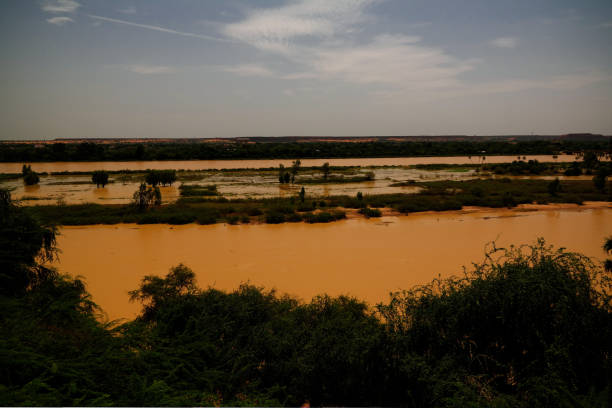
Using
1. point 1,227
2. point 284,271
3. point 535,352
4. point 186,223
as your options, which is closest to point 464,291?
point 535,352

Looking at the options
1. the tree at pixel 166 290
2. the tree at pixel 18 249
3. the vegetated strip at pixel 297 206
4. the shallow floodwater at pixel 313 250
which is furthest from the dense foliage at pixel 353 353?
the vegetated strip at pixel 297 206

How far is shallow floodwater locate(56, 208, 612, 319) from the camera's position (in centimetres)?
1290

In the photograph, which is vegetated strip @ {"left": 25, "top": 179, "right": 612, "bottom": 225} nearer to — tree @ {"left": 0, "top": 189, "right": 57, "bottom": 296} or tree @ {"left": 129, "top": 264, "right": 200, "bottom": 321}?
tree @ {"left": 0, "top": 189, "right": 57, "bottom": 296}

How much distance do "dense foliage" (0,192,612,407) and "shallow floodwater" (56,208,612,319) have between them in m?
3.98

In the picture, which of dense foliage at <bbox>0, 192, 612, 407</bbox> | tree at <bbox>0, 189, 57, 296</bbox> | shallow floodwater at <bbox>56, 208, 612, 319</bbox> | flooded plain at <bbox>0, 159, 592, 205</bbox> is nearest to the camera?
dense foliage at <bbox>0, 192, 612, 407</bbox>

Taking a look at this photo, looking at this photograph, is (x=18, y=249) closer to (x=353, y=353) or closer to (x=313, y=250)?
(x=353, y=353)

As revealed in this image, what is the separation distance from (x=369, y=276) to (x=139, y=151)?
68.5m

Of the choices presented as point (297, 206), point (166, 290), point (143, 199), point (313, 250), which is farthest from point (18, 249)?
point (297, 206)

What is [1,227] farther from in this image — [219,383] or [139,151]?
[139,151]

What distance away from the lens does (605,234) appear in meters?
19.5

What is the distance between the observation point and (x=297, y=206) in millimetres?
25531

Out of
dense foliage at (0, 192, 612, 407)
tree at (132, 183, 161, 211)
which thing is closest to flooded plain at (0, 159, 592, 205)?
tree at (132, 183, 161, 211)

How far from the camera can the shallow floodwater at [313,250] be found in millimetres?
12899

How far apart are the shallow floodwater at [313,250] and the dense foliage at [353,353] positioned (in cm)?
398
